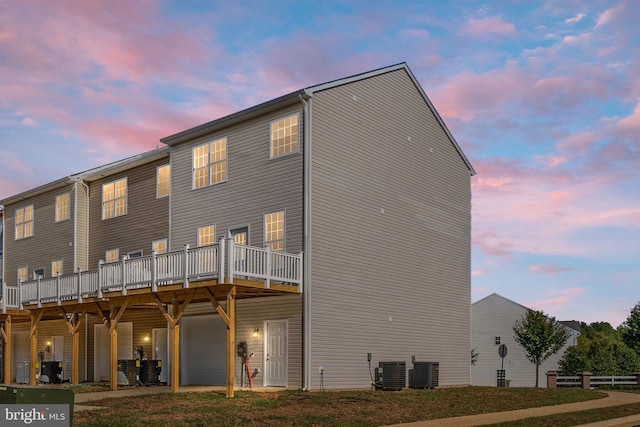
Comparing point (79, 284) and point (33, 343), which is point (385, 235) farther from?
point (33, 343)

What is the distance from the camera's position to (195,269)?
77.4 feet

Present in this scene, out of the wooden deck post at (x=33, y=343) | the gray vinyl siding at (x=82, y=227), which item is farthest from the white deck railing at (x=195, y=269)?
the gray vinyl siding at (x=82, y=227)

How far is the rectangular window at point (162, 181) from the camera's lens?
31.5 meters

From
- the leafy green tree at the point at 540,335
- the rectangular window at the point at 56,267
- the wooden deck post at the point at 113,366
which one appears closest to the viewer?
the wooden deck post at the point at 113,366

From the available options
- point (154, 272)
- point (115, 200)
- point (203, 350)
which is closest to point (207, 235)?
point (154, 272)

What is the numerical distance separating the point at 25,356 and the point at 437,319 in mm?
23117

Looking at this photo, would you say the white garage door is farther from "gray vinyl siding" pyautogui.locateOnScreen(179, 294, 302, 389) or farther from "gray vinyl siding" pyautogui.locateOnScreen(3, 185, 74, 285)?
"gray vinyl siding" pyautogui.locateOnScreen(3, 185, 74, 285)

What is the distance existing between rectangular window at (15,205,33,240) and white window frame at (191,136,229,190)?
14.6 m

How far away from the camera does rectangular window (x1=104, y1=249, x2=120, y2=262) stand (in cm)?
3403

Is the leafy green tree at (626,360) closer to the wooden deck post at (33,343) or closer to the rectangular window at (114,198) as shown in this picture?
the rectangular window at (114,198)

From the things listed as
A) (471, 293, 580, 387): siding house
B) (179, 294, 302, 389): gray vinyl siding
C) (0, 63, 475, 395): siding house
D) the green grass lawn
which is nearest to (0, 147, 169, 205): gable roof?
(0, 63, 475, 395): siding house

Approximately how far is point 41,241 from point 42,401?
113 ft

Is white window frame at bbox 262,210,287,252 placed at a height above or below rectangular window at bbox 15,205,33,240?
below

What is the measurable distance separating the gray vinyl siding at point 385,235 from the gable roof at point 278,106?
0.84 feet
